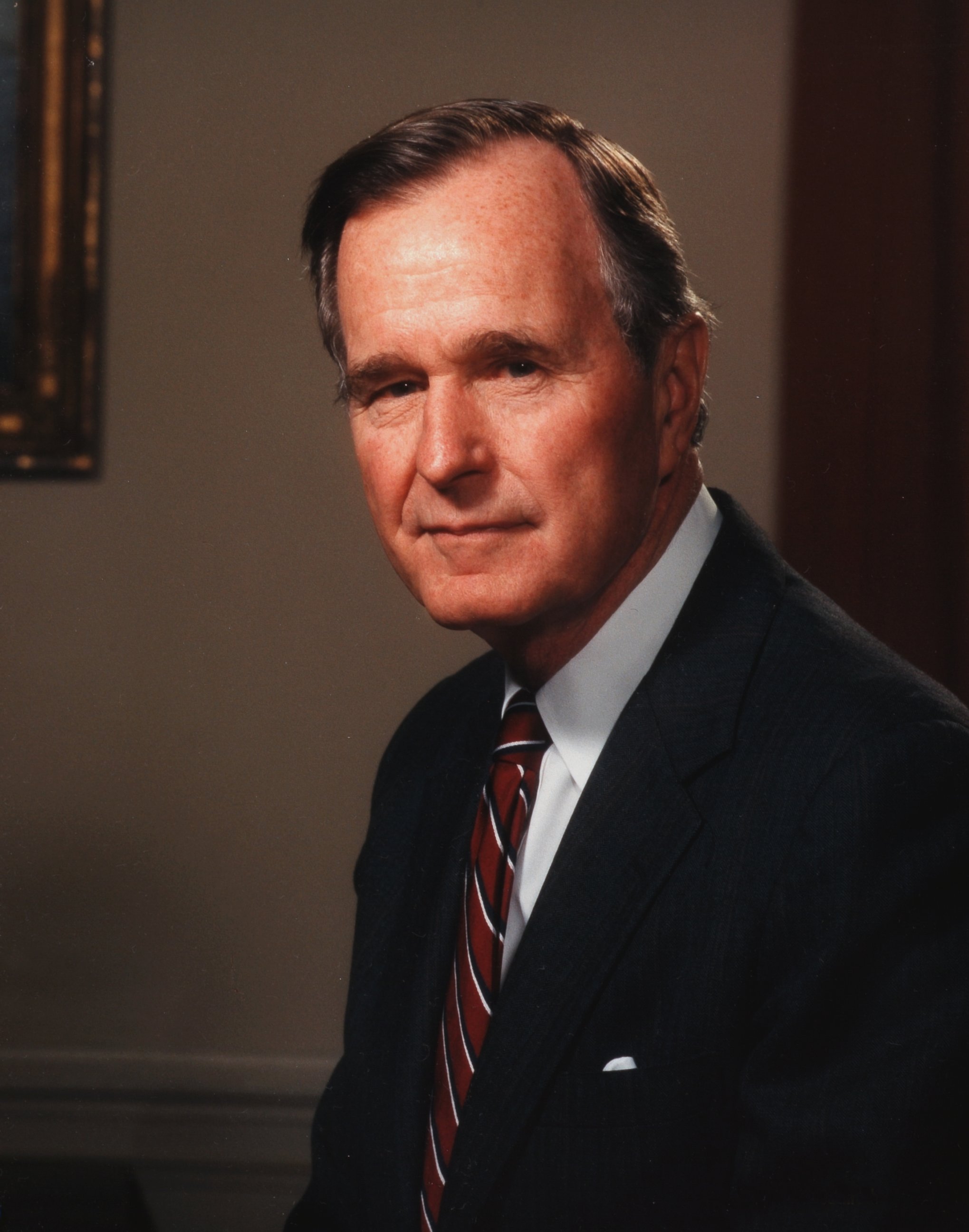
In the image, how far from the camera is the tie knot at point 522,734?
1228 mm

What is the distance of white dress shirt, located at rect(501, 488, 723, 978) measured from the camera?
1.18 metres

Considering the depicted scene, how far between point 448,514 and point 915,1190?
67 centimetres

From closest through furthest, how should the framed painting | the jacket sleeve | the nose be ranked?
the jacket sleeve < the nose < the framed painting

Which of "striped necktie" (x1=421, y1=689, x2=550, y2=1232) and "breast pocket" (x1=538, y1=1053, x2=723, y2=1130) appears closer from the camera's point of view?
"breast pocket" (x1=538, y1=1053, x2=723, y2=1130)

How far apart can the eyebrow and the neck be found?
20cm

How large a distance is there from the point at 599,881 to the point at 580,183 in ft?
2.19

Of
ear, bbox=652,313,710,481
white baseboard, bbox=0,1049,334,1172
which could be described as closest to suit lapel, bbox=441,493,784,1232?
ear, bbox=652,313,710,481

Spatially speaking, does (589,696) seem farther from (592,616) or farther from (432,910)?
(432,910)

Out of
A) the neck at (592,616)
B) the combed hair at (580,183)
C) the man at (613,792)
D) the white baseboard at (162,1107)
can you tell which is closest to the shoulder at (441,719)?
the man at (613,792)

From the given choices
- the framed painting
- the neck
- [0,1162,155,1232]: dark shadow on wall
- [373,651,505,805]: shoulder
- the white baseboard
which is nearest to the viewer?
the neck

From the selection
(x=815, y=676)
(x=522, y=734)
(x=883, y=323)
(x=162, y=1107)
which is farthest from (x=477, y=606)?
(x=162, y=1107)

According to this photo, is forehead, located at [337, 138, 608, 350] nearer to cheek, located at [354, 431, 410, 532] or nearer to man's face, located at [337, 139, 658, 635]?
man's face, located at [337, 139, 658, 635]

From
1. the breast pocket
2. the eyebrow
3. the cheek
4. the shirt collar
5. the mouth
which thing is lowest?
the breast pocket

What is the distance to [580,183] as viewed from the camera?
1.17 m
